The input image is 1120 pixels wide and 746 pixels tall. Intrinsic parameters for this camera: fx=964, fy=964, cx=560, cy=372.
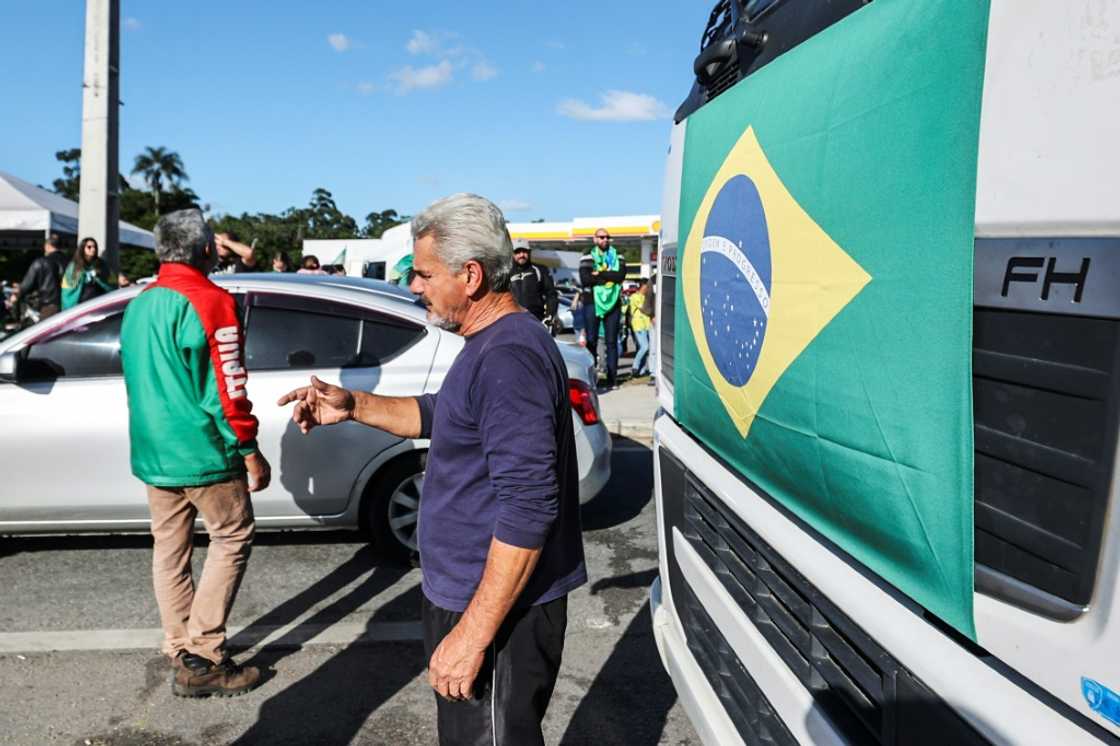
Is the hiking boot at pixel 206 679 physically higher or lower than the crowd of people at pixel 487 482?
lower

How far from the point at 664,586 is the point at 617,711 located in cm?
75

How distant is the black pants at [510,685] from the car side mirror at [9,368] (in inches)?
136

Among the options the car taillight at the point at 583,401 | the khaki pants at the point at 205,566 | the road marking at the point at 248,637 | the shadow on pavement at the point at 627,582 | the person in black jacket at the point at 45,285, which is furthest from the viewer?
the person in black jacket at the point at 45,285

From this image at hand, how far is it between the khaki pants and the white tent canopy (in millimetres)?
13255

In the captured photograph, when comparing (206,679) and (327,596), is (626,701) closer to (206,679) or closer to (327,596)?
(206,679)

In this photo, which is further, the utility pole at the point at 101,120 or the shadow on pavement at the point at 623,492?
the utility pole at the point at 101,120

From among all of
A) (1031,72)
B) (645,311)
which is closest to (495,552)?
(1031,72)

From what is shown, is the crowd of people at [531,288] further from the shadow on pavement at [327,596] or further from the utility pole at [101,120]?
the shadow on pavement at [327,596]

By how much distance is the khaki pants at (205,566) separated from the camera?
3.71 m

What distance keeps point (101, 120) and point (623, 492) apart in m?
6.94

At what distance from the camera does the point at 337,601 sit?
4773 mm

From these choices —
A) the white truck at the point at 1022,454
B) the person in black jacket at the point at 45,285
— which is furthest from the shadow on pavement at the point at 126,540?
the person in black jacket at the point at 45,285

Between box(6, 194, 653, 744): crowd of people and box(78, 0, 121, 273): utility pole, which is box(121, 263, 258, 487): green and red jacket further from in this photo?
box(78, 0, 121, 273): utility pole

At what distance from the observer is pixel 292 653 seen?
4188 mm
